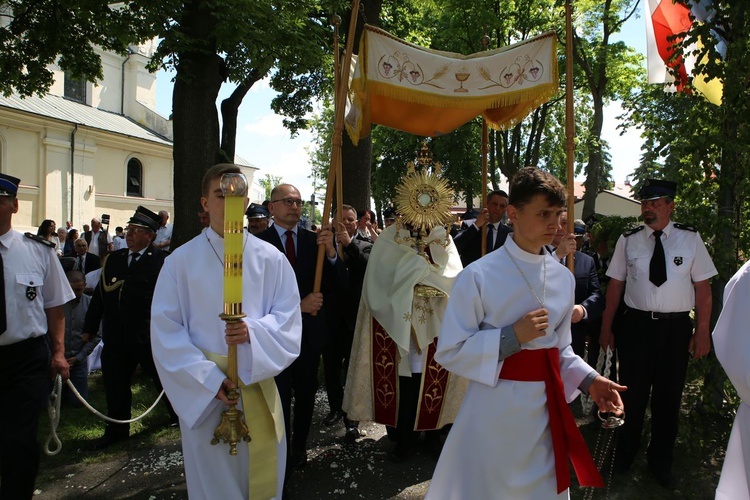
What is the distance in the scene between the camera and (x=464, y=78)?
16.9ft

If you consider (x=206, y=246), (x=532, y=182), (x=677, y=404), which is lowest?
(x=677, y=404)

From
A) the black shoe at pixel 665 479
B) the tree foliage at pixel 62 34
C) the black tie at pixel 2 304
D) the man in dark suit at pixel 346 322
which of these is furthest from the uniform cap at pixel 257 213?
the black shoe at pixel 665 479

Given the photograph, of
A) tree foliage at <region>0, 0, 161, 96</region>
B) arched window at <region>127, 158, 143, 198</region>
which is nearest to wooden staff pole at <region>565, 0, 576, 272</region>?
tree foliage at <region>0, 0, 161, 96</region>

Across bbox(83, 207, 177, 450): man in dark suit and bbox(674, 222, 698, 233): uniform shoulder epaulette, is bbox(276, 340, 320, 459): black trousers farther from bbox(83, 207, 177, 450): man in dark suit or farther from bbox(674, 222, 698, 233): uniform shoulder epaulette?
bbox(674, 222, 698, 233): uniform shoulder epaulette

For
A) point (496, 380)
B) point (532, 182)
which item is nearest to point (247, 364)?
point (496, 380)

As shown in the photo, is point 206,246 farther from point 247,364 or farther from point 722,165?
point 722,165

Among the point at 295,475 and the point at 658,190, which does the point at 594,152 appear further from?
the point at 295,475

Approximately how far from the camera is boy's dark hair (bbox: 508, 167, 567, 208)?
8.71 ft

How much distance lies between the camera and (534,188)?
2670 millimetres

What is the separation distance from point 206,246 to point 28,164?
27284 millimetres

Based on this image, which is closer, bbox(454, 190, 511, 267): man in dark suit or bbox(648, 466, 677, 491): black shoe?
bbox(648, 466, 677, 491): black shoe

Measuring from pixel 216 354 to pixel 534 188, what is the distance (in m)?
1.74

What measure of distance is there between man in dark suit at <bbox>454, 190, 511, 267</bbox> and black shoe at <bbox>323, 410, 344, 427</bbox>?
6.89 feet

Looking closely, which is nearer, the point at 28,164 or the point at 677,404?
the point at 677,404
